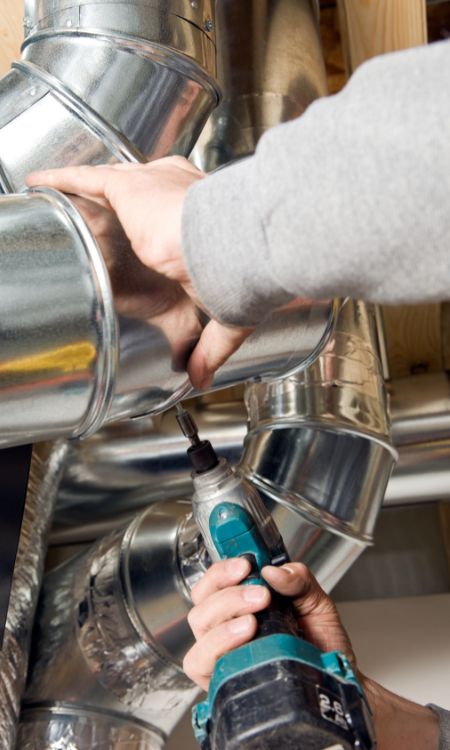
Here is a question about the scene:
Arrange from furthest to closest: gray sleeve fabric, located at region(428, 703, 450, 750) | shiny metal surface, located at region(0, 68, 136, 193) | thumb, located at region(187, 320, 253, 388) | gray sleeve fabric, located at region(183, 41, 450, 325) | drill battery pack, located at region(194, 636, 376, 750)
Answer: gray sleeve fabric, located at region(428, 703, 450, 750) < shiny metal surface, located at region(0, 68, 136, 193) < thumb, located at region(187, 320, 253, 388) < drill battery pack, located at region(194, 636, 376, 750) < gray sleeve fabric, located at region(183, 41, 450, 325)

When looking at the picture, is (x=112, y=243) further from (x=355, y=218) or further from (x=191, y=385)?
(x=355, y=218)

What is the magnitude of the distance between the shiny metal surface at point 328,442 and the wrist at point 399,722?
0.98 ft

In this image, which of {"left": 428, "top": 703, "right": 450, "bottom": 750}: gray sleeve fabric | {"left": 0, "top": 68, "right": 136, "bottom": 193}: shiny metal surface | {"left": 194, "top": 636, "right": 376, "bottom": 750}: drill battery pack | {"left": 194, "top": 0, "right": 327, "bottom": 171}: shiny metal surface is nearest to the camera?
{"left": 194, "top": 636, "right": 376, "bottom": 750}: drill battery pack

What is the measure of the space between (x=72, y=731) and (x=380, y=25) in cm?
125

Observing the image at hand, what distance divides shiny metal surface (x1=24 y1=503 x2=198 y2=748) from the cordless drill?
438mm

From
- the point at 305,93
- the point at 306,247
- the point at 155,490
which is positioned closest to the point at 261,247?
the point at 306,247

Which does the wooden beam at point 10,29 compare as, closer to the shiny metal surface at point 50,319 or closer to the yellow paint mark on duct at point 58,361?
the shiny metal surface at point 50,319

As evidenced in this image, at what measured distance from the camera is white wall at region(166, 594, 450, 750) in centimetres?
169

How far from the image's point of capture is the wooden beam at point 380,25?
58.1 inches

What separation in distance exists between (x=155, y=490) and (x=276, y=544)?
0.85 meters

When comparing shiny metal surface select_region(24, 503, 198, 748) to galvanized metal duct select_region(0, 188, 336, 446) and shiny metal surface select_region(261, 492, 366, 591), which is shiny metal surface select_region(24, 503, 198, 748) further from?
galvanized metal duct select_region(0, 188, 336, 446)

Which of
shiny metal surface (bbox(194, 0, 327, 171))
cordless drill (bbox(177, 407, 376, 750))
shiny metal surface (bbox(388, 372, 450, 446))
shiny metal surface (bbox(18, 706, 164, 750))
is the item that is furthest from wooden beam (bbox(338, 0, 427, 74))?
shiny metal surface (bbox(18, 706, 164, 750))

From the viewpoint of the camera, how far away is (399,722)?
111cm

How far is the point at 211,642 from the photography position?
876 mm
